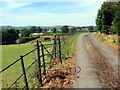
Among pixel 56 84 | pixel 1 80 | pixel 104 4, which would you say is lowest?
pixel 1 80

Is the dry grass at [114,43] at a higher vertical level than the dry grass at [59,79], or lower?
higher

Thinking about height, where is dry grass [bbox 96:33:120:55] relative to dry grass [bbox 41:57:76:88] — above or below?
above

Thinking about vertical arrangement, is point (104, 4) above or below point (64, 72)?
above

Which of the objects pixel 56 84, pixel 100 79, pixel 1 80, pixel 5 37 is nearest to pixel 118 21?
pixel 100 79

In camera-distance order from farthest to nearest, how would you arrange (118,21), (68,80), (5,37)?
(5,37) → (118,21) → (68,80)

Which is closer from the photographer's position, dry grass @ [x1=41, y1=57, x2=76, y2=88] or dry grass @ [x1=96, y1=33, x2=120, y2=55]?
dry grass @ [x1=41, y1=57, x2=76, y2=88]

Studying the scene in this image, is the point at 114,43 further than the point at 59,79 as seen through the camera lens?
Yes

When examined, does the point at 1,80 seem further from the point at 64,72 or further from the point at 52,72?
the point at 64,72

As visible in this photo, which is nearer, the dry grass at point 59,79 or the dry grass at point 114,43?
the dry grass at point 59,79

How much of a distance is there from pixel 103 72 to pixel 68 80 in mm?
2271

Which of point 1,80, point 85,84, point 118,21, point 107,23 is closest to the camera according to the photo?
point 85,84

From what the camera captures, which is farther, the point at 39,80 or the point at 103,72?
the point at 103,72

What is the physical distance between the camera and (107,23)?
27.6 meters

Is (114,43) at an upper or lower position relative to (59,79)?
upper
